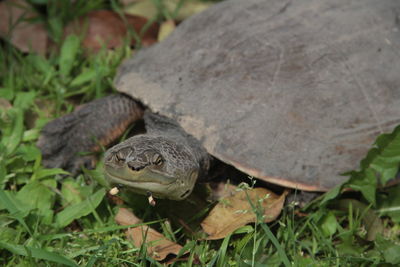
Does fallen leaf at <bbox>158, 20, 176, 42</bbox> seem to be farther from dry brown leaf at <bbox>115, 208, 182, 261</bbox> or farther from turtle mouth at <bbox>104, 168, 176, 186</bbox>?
turtle mouth at <bbox>104, 168, 176, 186</bbox>

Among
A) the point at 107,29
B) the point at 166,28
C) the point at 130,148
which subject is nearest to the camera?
the point at 130,148

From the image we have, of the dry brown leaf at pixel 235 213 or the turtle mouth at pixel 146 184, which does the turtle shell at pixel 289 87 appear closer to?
the dry brown leaf at pixel 235 213

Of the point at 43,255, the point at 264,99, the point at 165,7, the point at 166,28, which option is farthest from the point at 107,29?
the point at 43,255

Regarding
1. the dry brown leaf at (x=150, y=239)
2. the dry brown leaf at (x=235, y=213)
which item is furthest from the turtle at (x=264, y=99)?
the dry brown leaf at (x=150, y=239)

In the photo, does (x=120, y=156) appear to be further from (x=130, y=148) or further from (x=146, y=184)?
(x=146, y=184)

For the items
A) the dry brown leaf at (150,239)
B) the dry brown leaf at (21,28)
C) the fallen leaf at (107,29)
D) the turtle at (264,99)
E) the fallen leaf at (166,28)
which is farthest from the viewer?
the fallen leaf at (166,28)

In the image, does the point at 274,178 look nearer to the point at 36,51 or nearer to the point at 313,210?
the point at 313,210
